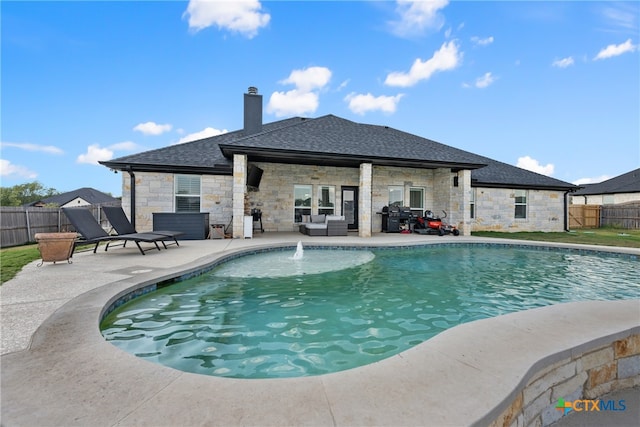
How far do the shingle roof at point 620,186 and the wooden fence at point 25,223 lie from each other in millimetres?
34084

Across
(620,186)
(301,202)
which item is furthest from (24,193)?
(620,186)

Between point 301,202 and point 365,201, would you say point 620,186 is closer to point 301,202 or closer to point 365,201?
point 365,201

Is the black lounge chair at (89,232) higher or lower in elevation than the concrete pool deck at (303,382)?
higher

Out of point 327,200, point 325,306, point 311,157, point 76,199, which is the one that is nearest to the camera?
point 325,306

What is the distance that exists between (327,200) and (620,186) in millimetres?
28380

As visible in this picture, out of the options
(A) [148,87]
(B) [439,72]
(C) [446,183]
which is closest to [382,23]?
(B) [439,72]

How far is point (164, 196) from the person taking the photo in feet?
35.8

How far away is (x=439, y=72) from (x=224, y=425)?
55.8 ft

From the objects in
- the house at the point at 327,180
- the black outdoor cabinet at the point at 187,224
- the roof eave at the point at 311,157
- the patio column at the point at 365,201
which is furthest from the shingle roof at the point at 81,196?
the patio column at the point at 365,201

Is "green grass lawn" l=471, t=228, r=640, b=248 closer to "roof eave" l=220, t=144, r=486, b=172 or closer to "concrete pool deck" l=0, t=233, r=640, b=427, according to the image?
"roof eave" l=220, t=144, r=486, b=172

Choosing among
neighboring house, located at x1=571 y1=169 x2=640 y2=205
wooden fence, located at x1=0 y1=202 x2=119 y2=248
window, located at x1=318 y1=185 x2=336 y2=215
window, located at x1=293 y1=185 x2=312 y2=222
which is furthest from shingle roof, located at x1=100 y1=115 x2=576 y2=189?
neighboring house, located at x1=571 y1=169 x2=640 y2=205

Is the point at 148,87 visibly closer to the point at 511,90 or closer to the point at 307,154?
the point at 307,154

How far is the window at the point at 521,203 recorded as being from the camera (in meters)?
14.7

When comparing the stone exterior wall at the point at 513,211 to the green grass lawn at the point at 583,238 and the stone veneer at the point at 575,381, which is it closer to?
the green grass lawn at the point at 583,238
